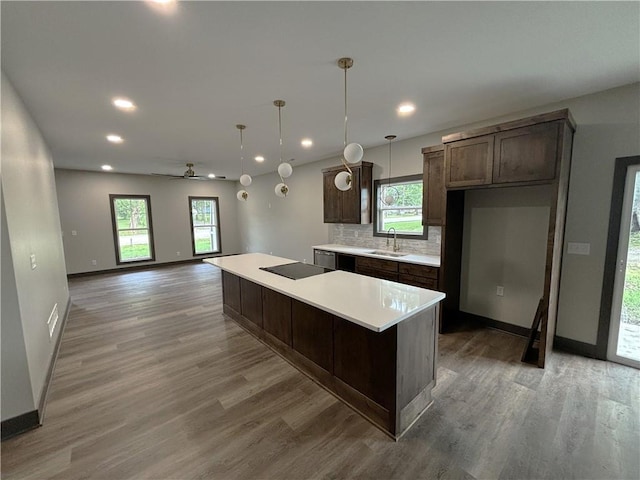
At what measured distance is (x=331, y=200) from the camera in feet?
16.3

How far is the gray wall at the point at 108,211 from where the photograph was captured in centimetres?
639

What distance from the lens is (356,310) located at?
1755 millimetres

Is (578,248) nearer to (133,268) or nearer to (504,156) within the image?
(504,156)

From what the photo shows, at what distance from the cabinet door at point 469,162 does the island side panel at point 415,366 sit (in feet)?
5.29

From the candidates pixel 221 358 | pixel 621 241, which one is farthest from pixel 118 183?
pixel 621 241

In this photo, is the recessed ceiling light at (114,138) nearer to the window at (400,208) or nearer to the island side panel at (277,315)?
the island side panel at (277,315)

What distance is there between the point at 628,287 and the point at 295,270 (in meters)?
3.18

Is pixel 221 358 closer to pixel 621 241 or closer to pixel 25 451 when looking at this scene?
pixel 25 451

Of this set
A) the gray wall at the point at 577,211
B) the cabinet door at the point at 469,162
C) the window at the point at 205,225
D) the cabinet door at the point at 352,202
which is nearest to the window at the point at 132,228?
the window at the point at 205,225

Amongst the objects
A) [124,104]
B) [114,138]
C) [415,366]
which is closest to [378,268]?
[415,366]

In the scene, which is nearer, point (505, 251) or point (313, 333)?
point (313, 333)

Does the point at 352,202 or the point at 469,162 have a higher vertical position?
the point at 469,162

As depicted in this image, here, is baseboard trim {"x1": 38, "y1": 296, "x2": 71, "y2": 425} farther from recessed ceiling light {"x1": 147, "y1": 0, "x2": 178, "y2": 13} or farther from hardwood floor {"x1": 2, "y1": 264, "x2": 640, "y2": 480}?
recessed ceiling light {"x1": 147, "y1": 0, "x2": 178, "y2": 13}

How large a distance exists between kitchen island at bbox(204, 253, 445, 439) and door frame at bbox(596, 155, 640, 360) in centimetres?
189
